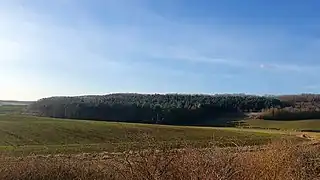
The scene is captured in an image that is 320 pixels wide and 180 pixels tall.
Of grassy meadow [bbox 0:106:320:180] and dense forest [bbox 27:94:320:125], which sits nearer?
grassy meadow [bbox 0:106:320:180]

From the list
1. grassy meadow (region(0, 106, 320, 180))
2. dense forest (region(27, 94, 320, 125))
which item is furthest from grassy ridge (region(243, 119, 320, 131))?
grassy meadow (region(0, 106, 320, 180))

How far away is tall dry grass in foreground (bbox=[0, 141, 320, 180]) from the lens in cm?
903

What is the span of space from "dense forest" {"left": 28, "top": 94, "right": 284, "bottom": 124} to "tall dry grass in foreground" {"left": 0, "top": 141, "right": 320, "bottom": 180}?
303 feet

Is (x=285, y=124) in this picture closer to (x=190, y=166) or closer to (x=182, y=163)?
(x=182, y=163)

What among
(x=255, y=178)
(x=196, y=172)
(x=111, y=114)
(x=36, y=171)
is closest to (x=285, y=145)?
(x=255, y=178)

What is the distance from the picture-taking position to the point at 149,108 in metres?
115

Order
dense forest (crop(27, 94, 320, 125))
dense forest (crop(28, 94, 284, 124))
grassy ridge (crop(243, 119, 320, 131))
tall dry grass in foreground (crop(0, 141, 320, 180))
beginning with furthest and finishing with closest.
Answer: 1. dense forest (crop(27, 94, 320, 125))
2. dense forest (crop(28, 94, 284, 124))
3. grassy ridge (crop(243, 119, 320, 131))
4. tall dry grass in foreground (crop(0, 141, 320, 180))

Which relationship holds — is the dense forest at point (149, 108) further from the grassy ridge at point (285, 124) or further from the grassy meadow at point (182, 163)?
the grassy meadow at point (182, 163)

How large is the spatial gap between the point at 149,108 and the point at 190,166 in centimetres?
10554

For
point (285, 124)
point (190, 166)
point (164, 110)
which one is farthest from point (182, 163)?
point (164, 110)

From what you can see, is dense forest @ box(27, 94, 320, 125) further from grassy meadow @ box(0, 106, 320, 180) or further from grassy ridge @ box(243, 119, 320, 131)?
Result: grassy meadow @ box(0, 106, 320, 180)

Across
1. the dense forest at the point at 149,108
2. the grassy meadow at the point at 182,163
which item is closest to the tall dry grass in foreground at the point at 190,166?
the grassy meadow at the point at 182,163

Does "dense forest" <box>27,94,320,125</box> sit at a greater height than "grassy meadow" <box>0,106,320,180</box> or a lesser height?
greater

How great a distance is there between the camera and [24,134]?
54.1 meters
